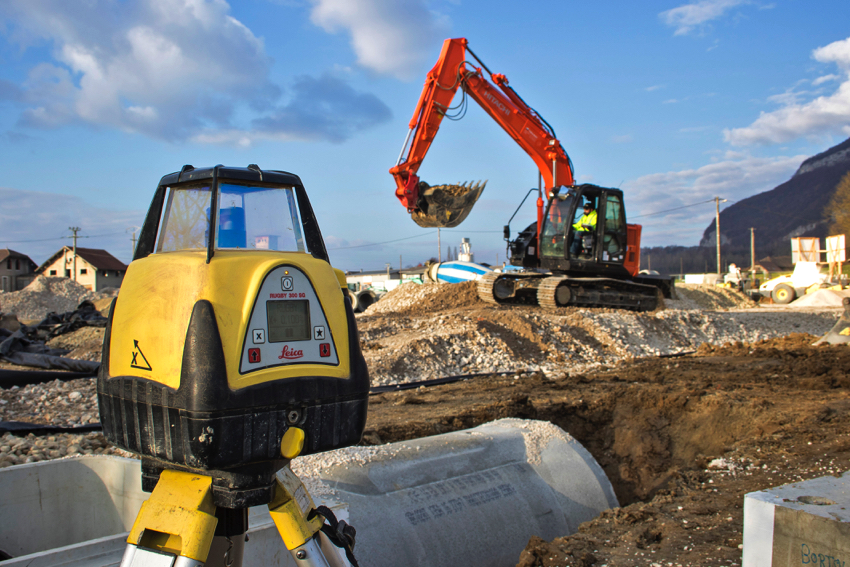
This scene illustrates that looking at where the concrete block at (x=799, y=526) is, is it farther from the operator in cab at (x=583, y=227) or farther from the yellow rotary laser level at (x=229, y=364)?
the operator in cab at (x=583, y=227)

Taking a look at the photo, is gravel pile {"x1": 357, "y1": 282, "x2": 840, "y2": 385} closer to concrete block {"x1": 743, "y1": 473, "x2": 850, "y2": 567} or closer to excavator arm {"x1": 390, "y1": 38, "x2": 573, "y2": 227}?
excavator arm {"x1": 390, "y1": 38, "x2": 573, "y2": 227}

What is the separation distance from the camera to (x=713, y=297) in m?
22.7

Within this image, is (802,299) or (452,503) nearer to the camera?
(452,503)

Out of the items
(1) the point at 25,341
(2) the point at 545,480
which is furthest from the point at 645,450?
(1) the point at 25,341

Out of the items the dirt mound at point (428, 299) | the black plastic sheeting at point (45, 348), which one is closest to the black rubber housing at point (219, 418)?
the black plastic sheeting at point (45, 348)

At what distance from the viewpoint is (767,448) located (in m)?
4.54

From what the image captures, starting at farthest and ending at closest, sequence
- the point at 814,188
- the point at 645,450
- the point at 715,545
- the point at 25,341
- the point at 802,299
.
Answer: the point at 814,188, the point at 802,299, the point at 25,341, the point at 645,450, the point at 715,545

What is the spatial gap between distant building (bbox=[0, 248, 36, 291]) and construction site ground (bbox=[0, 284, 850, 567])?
39.3m

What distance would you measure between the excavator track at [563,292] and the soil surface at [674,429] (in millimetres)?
3720

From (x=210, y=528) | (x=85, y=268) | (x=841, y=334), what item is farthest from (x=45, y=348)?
(x=85, y=268)

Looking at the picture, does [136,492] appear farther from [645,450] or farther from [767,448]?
[645,450]

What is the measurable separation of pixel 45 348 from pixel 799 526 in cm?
1187

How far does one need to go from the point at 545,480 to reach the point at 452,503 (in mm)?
972

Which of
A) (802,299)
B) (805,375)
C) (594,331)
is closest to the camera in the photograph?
(805,375)
